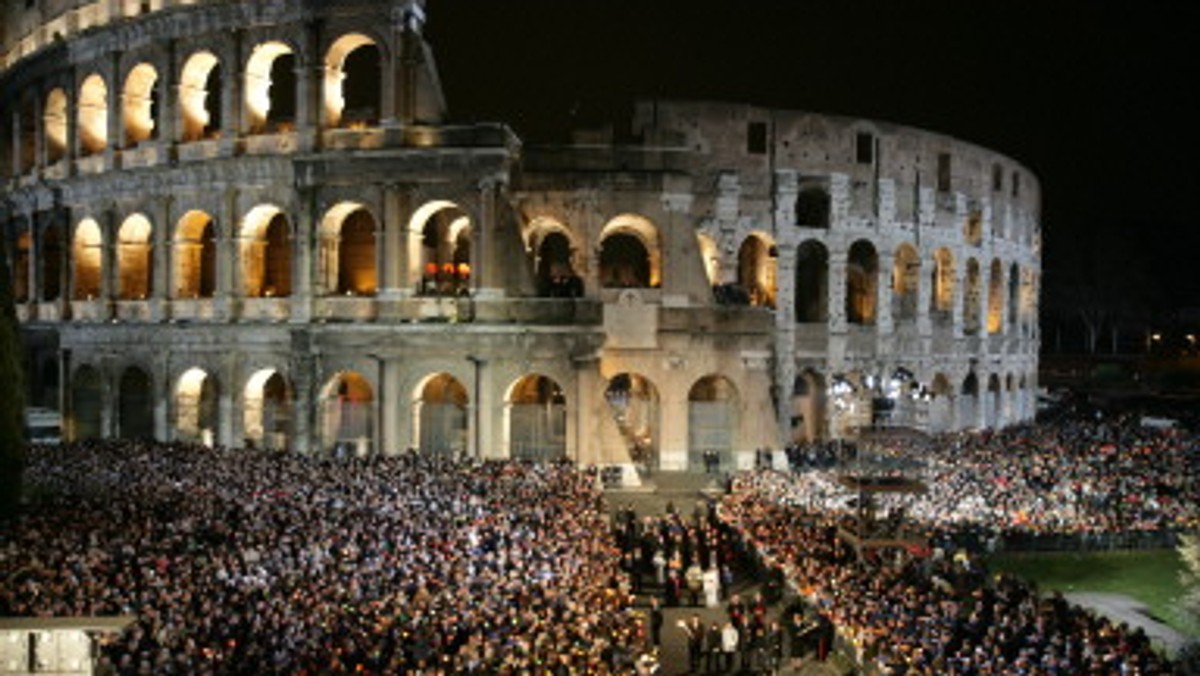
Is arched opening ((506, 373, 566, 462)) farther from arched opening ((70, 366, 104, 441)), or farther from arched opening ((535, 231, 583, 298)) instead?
arched opening ((70, 366, 104, 441))

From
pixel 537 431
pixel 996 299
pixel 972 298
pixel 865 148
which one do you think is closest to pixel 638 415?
pixel 537 431

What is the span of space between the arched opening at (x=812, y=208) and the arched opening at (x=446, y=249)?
44.4 ft

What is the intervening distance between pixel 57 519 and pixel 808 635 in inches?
542

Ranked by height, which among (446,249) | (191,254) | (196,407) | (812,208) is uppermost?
(812,208)

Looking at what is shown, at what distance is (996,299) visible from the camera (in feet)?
169

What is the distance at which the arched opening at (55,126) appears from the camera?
40500 mm

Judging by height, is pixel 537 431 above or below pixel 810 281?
below

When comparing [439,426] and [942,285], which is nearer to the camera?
[439,426]

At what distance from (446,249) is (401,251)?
5465 mm

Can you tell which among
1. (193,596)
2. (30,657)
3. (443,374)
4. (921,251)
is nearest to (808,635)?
(193,596)

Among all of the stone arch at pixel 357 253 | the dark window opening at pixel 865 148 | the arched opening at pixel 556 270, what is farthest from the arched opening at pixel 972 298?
the stone arch at pixel 357 253

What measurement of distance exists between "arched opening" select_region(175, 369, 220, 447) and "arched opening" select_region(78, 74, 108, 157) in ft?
30.8

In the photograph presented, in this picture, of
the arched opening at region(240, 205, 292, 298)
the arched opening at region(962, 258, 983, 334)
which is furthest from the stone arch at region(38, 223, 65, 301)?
the arched opening at region(962, 258, 983, 334)

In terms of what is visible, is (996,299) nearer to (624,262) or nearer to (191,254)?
(624,262)
